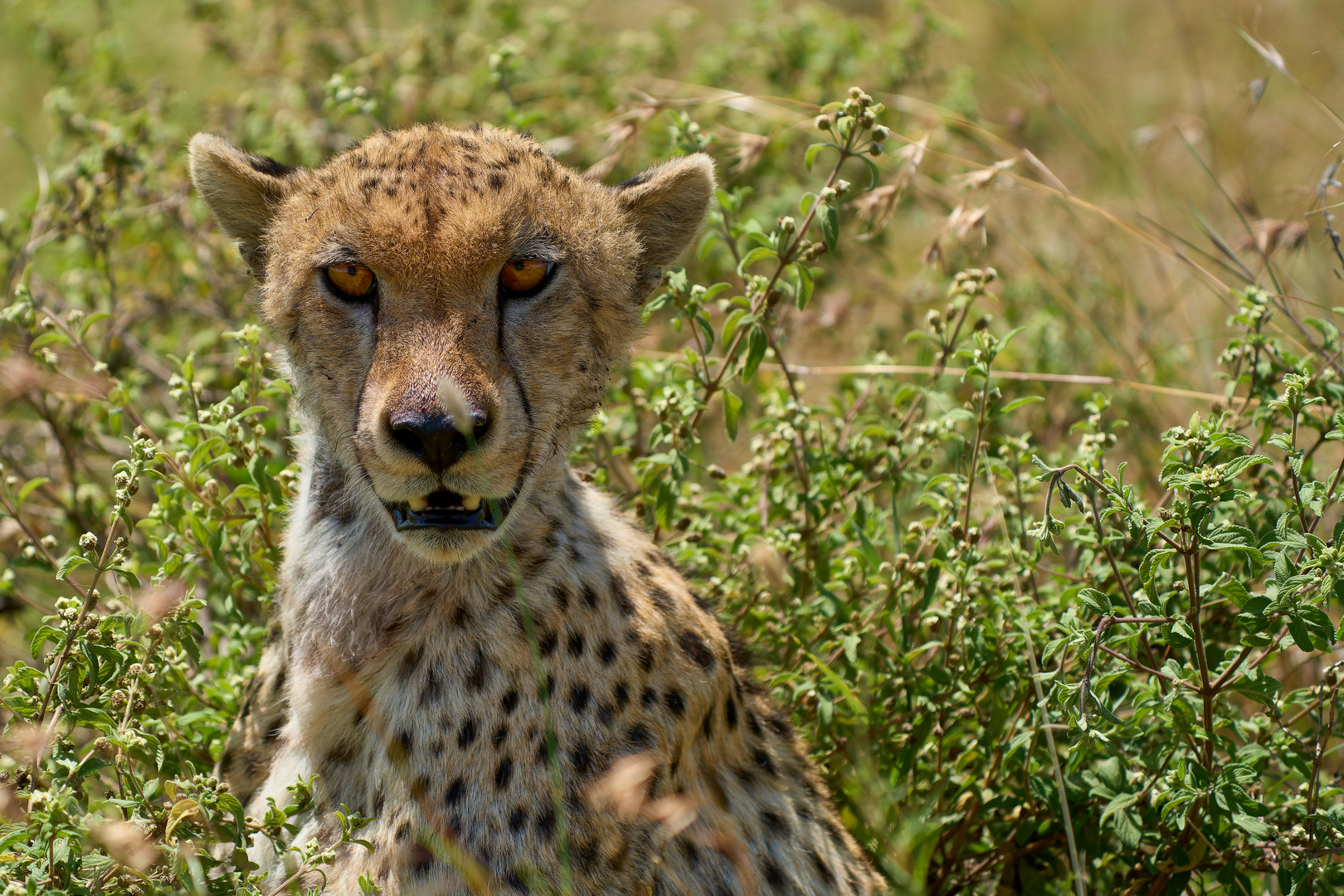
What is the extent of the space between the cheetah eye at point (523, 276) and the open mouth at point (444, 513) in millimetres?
470

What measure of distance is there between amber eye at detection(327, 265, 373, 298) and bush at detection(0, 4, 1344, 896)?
0.45 m

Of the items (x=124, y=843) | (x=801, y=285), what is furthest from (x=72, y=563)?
(x=801, y=285)

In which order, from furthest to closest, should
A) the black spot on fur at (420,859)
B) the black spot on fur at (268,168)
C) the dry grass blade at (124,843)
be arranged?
the black spot on fur at (268,168)
the black spot on fur at (420,859)
the dry grass blade at (124,843)

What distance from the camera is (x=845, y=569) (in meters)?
3.28

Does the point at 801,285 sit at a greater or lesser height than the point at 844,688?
greater

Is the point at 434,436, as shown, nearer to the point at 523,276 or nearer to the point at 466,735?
the point at 523,276

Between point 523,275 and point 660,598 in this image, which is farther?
point 660,598

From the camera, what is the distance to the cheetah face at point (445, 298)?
232cm

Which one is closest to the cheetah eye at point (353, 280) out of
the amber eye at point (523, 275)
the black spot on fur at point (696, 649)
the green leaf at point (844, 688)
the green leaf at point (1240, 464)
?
the amber eye at point (523, 275)

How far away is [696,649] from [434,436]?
84cm

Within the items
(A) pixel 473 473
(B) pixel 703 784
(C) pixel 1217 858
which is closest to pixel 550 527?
(A) pixel 473 473

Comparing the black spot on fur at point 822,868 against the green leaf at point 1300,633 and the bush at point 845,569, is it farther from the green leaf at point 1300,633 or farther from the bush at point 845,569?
the green leaf at point 1300,633

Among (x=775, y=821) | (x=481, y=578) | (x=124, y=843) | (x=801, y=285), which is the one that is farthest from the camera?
(x=801, y=285)

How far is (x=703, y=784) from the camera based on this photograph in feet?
8.72
